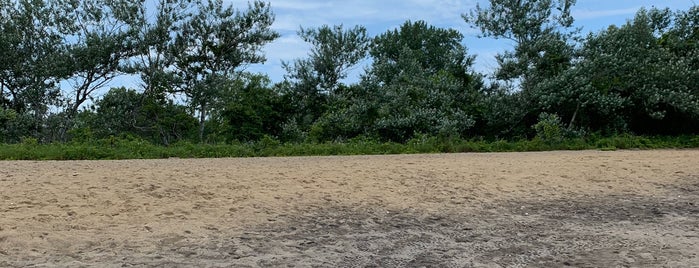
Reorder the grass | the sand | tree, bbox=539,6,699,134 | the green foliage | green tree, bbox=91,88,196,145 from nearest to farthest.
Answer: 1. the sand
2. the grass
3. the green foliage
4. tree, bbox=539,6,699,134
5. green tree, bbox=91,88,196,145

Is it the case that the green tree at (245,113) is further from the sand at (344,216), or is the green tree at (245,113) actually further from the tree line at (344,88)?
the sand at (344,216)

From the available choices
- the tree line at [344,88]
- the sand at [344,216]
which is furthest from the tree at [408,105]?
the sand at [344,216]

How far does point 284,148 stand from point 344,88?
898 centimetres

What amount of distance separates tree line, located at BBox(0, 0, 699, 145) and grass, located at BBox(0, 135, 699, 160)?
796mm

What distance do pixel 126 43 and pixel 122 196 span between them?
48.0ft

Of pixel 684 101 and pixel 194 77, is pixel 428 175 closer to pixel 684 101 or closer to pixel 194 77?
pixel 684 101

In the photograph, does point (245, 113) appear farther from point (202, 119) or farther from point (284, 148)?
point (284, 148)

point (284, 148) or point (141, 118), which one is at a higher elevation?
point (141, 118)

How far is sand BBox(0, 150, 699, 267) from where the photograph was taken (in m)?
5.24

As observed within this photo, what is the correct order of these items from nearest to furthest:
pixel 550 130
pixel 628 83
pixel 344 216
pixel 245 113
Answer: pixel 344 216
pixel 550 130
pixel 628 83
pixel 245 113

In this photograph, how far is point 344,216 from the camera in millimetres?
7062

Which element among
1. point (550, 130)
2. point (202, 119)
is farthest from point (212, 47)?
point (550, 130)

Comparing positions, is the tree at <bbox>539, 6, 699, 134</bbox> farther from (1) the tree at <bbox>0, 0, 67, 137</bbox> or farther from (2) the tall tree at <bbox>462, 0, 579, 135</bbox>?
(1) the tree at <bbox>0, 0, 67, 137</bbox>

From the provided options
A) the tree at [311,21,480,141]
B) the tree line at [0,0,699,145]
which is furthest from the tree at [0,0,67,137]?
the tree at [311,21,480,141]
